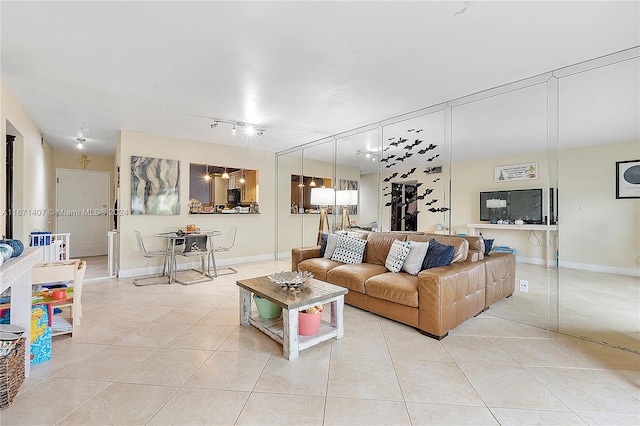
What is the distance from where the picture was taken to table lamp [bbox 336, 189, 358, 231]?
16.2 ft

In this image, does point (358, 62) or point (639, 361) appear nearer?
point (639, 361)

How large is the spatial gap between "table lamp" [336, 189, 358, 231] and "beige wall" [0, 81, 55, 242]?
416cm

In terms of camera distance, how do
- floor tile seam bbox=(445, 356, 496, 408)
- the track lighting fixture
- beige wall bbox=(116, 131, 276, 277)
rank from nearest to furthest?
floor tile seam bbox=(445, 356, 496, 408) → the track lighting fixture → beige wall bbox=(116, 131, 276, 277)

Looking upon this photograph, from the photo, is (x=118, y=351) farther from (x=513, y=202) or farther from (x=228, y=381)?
(x=513, y=202)

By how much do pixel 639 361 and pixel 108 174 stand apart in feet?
28.7

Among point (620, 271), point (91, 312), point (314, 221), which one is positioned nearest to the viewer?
point (91, 312)

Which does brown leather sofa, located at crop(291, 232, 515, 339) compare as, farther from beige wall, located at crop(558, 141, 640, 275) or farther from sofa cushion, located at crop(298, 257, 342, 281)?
beige wall, located at crop(558, 141, 640, 275)

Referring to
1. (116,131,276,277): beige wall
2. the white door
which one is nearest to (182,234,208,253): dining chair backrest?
(116,131,276,277): beige wall

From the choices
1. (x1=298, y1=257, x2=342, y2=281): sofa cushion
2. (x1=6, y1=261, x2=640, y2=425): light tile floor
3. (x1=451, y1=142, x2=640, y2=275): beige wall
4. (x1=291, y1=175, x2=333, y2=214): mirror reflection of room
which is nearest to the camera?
(x1=6, y1=261, x2=640, y2=425): light tile floor

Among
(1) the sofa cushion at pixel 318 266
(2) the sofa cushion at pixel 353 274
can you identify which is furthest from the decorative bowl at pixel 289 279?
(1) the sofa cushion at pixel 318 266

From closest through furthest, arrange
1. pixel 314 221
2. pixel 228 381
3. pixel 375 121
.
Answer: pixel 228 381, pixel 375 121, pixel 314 221

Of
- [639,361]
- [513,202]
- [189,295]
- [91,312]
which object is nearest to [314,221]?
[189,295]

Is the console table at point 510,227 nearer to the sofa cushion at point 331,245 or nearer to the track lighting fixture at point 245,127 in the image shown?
the sofa cushion at point 331,245

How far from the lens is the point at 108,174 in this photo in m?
6.58
